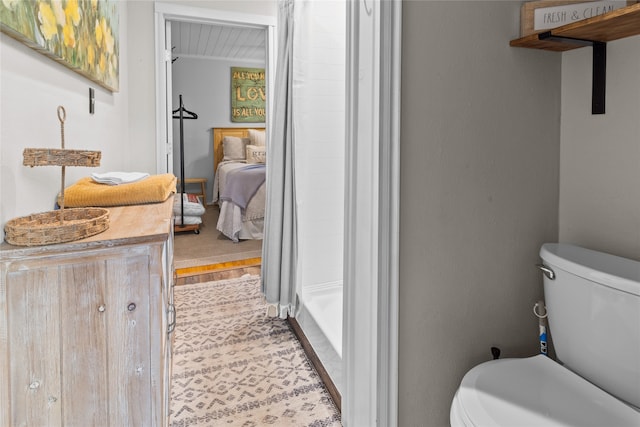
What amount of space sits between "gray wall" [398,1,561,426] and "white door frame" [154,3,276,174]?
2.04m

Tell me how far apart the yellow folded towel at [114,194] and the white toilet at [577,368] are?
122 centimetres

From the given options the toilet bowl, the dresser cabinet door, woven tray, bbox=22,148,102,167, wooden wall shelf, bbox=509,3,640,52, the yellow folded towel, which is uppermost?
wooden wall shelf, bbox=509,3,640,52

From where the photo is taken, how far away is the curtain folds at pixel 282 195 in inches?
84.7

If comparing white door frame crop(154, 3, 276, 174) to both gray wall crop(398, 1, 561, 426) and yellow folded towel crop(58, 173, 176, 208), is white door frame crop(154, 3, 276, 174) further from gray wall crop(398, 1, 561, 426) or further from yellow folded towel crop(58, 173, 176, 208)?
gray wall crop(398, 1, 561, 426)

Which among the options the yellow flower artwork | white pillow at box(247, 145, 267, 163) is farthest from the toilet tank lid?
white pillow at box(247, 145, 267, 163)

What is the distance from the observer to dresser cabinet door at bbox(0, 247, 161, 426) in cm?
88

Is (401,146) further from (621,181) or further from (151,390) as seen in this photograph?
(151,390)

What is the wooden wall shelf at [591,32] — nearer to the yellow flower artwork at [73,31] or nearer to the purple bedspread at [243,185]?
the yellow flower artwork at [73,31]

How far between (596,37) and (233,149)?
222 inches

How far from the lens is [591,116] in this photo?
1203 millimetres

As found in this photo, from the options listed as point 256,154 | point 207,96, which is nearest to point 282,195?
point 256,154

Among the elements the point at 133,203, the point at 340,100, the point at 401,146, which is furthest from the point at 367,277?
the point at 340,100

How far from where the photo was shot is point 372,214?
109 cm

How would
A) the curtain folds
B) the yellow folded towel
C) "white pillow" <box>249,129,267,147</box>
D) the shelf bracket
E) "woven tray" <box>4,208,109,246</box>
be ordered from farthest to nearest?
"white pillow" <box>249,129,267,147</box>, the curtain folds, the yellow folded towel, the shelf bracket, "woven tray" <box>4,208,109,246</box>
